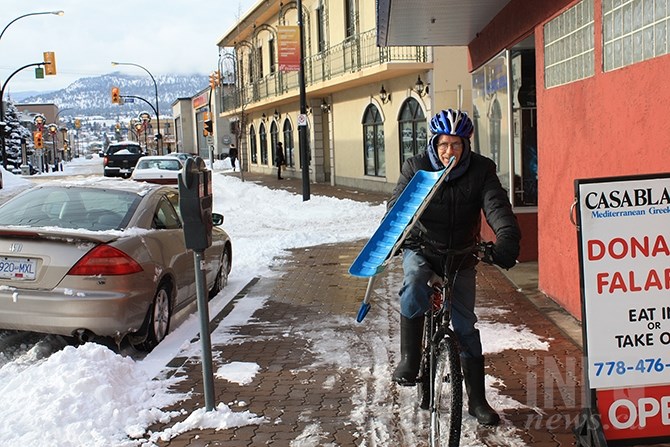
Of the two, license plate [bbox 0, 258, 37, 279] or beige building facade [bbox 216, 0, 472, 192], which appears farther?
beige building facade [bbox 216, 0, 472, 192]

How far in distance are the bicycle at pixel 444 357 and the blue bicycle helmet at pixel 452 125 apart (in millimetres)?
653

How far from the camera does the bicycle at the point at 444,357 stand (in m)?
3.86

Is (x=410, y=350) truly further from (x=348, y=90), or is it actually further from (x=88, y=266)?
(x=348, y=90)

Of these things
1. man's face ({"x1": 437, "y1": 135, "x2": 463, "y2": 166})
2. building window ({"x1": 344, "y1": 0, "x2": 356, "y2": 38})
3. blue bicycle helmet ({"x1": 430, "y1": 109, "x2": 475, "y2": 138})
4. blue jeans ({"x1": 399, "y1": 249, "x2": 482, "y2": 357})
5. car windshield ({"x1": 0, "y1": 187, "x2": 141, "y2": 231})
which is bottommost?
blue jeans ({"x1": 399, "y1": 249, "x2": 482, "y2": 357})

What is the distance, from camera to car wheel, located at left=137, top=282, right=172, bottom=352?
648cm

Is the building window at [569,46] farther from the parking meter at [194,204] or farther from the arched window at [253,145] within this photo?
the arched window at [253,145]

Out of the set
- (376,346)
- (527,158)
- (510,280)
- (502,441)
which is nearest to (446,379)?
(502,441)

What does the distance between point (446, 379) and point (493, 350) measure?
240 centimetres

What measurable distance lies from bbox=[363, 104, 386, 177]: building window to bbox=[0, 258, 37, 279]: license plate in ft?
64.7

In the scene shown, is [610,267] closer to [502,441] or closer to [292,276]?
[502,441]

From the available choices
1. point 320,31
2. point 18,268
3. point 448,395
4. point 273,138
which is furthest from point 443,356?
point 273,138

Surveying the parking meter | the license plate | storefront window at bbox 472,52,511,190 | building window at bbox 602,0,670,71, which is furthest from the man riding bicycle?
storefront window at bbox 472,52,511,190

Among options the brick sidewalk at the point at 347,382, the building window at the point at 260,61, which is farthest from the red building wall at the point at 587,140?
the building window at the point at 260,61

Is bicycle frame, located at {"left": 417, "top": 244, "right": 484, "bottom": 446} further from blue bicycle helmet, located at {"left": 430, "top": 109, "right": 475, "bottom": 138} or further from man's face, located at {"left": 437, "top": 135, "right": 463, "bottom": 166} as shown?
blue bicycle helmet, located at {"left": 430, "top": 109, "right": 475, "bottom": 138}
